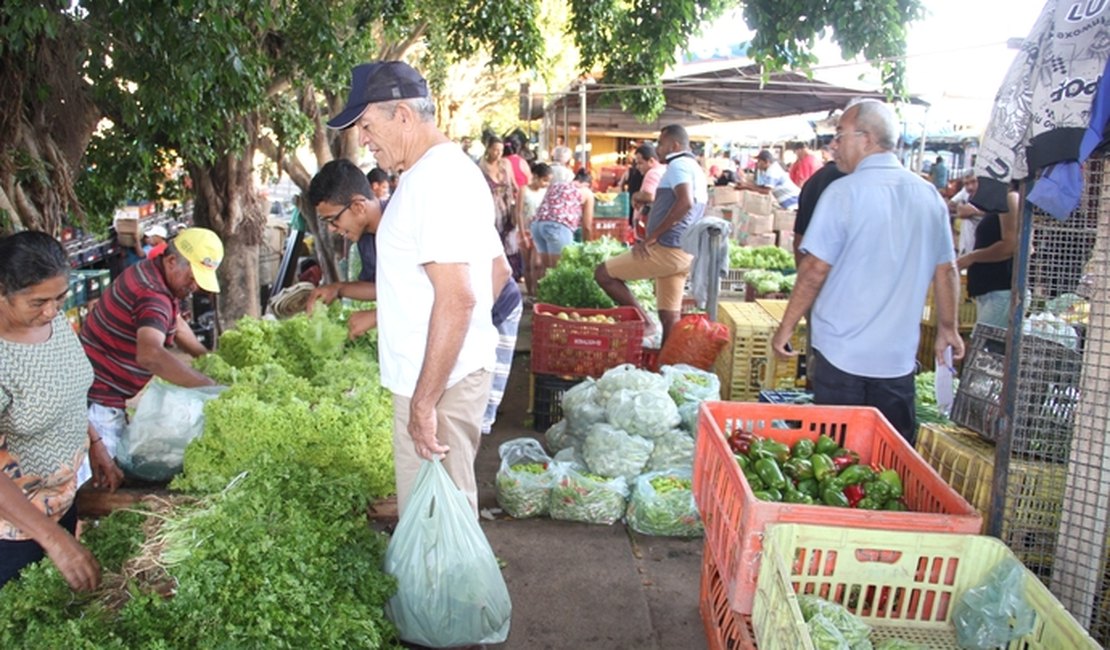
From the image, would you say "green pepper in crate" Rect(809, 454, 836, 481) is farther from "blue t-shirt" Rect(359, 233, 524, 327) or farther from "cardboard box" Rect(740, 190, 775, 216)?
"cardboard box" Rect(740, 190, 775, 216)

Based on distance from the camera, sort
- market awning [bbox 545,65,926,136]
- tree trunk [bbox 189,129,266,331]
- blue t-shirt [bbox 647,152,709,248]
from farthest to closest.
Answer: market awning [bbox 545,65,926,136], tree trunk [bbox 189,129,266,331], blue t-shirt [bbox 647,152,709,248]

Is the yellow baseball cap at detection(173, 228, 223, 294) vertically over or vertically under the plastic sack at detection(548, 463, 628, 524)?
over

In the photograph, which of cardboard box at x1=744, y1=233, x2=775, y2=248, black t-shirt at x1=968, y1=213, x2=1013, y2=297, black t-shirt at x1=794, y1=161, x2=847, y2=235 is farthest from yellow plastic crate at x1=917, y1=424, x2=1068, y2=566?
cardboard box at x1=744, y1=233, x2=775, y2=248

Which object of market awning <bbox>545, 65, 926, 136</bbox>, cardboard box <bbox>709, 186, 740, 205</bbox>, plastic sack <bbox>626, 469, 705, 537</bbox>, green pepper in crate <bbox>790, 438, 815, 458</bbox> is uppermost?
market awning <bbox>545, 65, 926, 136</bbox>

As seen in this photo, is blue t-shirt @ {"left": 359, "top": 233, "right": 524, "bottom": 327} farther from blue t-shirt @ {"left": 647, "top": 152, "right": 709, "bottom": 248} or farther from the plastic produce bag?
blue t-shirt @ {"left": 647, "top": 152, "right": 709, "bottom": 248}

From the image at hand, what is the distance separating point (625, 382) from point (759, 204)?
367 inches

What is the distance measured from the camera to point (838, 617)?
2.38 meters

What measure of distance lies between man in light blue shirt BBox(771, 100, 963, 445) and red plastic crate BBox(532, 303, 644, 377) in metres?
2.23

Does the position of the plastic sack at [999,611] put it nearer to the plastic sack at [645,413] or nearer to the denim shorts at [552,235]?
the plastic sack at [645,413]

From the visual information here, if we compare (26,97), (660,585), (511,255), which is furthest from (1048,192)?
(511,255)

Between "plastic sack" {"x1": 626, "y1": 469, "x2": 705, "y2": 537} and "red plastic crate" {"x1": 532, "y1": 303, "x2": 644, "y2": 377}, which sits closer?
"plastic sack" {"x1": 626, "y1": 469, "x2": 705, "y2": 537}

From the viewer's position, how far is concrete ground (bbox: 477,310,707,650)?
3723 millimetres

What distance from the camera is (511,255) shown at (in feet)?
38.7

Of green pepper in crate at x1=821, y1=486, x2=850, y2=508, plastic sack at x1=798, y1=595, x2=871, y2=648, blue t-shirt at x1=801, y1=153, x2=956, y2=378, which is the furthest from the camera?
blue t-shirt at x1=801, y1=153, x2=956, y2=378
